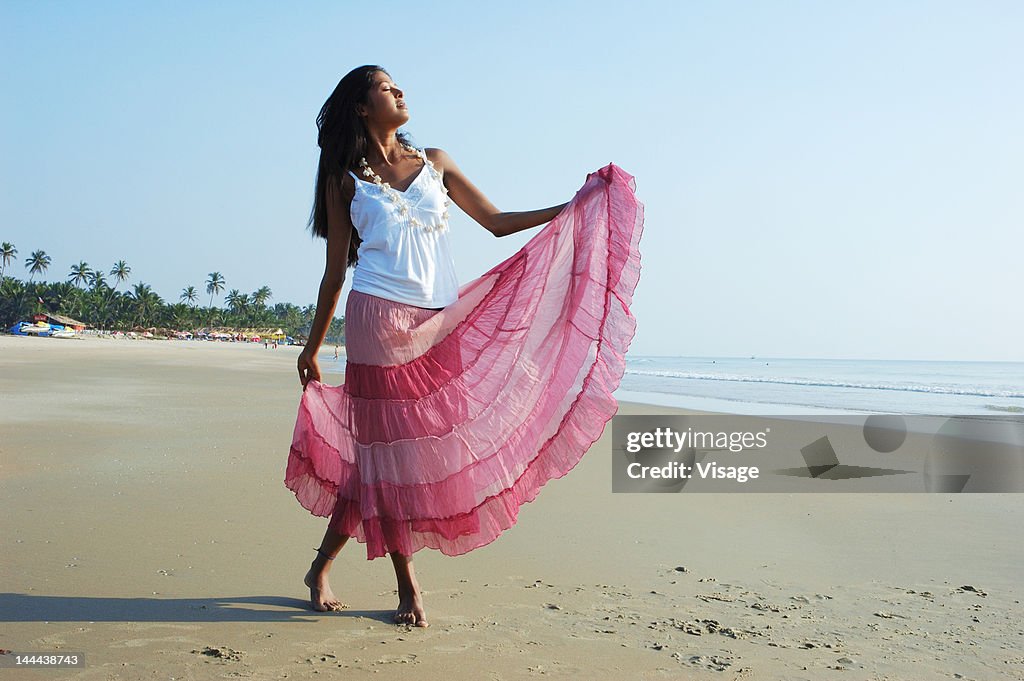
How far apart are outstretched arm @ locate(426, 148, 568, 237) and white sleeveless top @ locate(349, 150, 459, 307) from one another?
18cm

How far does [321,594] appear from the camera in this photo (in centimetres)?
329

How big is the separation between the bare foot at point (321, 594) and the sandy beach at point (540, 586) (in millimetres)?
49

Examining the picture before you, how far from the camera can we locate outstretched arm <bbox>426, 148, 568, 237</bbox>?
3.44 meters

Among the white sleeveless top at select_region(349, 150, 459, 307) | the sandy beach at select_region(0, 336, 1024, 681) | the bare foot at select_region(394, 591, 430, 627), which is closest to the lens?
the sandy beach at select_region(0, 336, 1024, 681)

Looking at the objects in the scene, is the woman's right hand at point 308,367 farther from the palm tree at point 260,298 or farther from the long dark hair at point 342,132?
the palm tree at point 260,298

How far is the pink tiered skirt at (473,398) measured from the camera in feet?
10.3

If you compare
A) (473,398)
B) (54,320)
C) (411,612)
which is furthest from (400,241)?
(54,320)

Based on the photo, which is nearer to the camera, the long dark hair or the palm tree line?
the long dark hair

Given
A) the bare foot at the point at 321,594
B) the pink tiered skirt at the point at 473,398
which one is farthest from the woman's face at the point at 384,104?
the bare foot at the point at 321,594

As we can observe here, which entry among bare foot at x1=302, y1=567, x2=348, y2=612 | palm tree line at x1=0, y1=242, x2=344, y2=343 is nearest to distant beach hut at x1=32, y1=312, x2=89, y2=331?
palm tree line at x1=0, y1=242, x2=344, y2=343

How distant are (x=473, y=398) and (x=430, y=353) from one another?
238 mm

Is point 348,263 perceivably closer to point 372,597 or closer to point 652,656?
point 372,597

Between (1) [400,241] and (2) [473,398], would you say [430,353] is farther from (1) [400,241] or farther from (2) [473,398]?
(1) [400,241]

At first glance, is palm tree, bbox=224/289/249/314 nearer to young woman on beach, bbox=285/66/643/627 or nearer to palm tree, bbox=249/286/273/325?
palm tree, bbox=249/286/273/325
